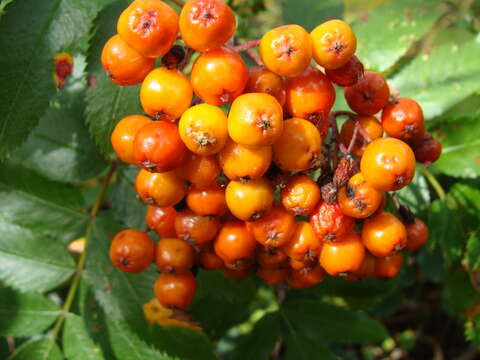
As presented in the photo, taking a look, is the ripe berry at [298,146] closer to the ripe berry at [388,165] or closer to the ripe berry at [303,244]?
the ripe berry at [388,165]

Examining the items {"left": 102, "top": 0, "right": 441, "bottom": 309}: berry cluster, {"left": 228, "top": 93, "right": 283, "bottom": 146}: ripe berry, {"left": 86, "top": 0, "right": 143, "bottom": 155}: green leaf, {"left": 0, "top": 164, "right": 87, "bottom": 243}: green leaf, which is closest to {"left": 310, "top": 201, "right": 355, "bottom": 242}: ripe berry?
{"left": 102, "top": 0, "right": 441, "bottom": 309}: berry cluster

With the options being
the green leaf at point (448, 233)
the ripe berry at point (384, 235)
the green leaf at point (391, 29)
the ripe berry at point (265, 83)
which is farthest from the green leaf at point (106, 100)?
the green leaf at point (448, 233)

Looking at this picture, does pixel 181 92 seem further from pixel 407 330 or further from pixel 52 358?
pixel 407 330

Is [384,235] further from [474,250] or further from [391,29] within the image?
[391,29]

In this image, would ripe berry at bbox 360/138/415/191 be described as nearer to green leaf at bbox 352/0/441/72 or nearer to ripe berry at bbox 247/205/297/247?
ripe berry at bbox 247/205/297/247

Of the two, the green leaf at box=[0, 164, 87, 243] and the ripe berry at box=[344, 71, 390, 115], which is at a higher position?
the ripe berry at box=[344, 71, 390, 115]

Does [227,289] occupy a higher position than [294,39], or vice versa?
[294,39]

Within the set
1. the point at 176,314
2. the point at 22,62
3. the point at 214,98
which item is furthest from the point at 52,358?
the point at 214,98
